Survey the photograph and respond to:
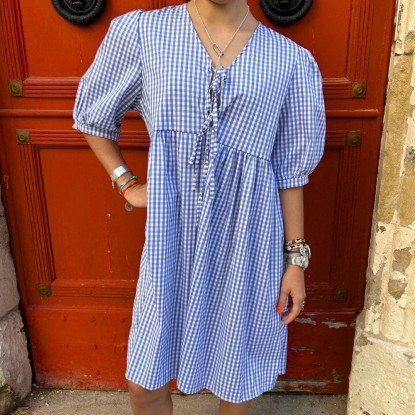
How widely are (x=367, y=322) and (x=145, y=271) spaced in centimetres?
94

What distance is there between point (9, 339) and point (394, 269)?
1568 mm

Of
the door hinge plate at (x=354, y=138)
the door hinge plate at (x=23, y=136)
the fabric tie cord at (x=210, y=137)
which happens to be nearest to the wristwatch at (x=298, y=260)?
the fabric tie cord at (x=210, y=137)

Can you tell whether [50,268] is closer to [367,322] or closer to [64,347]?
[64,347]

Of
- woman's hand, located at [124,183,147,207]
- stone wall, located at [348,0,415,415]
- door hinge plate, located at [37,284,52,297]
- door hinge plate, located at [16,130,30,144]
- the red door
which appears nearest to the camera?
woman's hand, located at [124,183,147,207]

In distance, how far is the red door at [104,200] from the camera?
166 cm

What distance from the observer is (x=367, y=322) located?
5.79 feet

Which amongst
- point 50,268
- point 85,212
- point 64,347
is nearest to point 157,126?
point 85,212

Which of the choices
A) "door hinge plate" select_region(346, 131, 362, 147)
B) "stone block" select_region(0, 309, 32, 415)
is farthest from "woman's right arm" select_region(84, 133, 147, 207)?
"stone block" select_region(0, 309, 32, 415)

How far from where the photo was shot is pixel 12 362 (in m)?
1.96

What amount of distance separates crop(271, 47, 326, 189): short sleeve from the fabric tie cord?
0.69 ft

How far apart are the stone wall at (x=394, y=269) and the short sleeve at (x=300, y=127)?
365 mm

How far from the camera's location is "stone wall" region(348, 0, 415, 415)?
149 centimetres

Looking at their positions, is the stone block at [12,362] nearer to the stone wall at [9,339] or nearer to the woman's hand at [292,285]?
the stone wall at [9,339]

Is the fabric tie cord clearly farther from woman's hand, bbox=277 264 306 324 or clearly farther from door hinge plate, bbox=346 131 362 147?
door hinge plate, bbox=346 131 362 147
